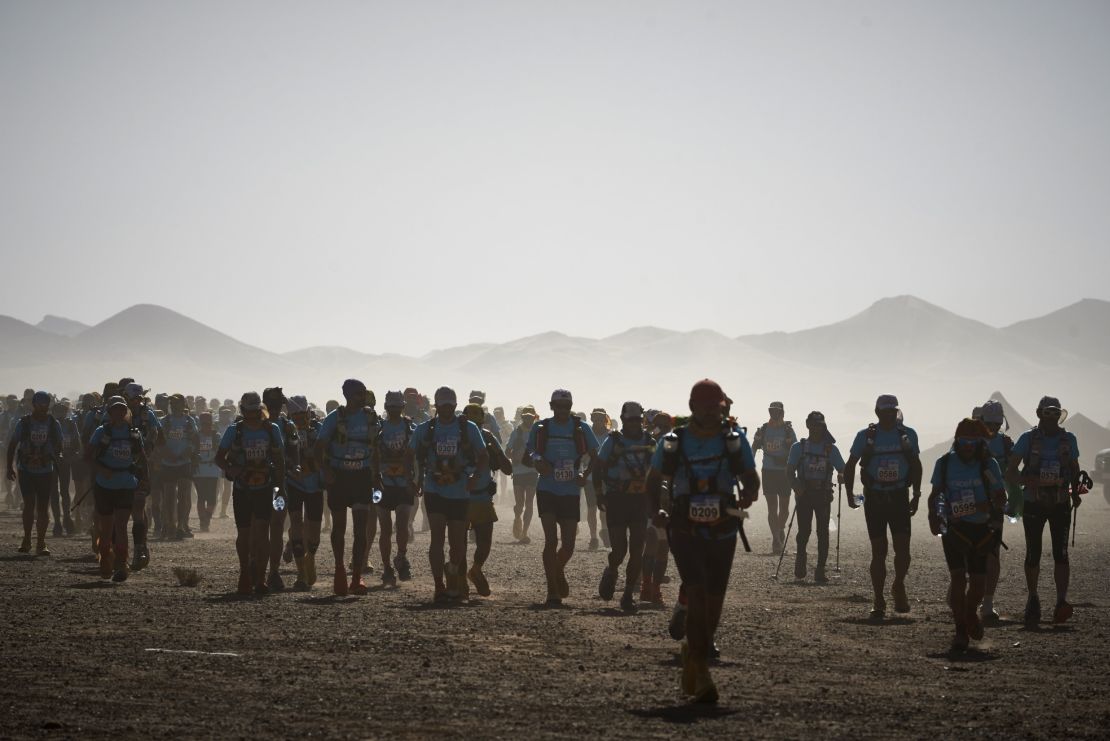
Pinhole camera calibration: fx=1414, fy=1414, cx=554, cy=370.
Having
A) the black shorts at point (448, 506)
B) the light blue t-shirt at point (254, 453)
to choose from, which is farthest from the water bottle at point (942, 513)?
the light blue t-shirt at point (254, 453)

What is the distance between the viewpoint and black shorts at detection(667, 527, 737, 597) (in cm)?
956

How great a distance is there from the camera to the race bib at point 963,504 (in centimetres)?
1232

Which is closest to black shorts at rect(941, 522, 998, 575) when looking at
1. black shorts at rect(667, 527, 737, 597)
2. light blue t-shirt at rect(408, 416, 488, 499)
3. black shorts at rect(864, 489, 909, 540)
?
black shorts at rect(864, 489, 909, 540)

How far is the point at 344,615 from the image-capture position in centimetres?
1340

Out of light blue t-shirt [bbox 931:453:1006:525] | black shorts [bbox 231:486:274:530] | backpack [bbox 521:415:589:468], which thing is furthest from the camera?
backpack [bbox 521:415:589:468]

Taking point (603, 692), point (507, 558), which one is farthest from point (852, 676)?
point (507, 558)

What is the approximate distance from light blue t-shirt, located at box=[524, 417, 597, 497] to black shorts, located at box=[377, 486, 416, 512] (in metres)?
1.80

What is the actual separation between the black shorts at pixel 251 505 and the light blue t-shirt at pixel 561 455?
2.81 meters

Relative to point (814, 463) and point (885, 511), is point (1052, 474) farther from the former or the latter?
point (814, 463)

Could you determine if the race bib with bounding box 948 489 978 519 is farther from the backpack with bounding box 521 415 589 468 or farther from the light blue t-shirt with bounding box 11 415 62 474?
the light blue t-shirt with bounding box 11 415 62 474

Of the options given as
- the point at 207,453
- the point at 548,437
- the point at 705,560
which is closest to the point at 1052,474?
the point at 548,437

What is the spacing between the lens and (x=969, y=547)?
12.2 meters

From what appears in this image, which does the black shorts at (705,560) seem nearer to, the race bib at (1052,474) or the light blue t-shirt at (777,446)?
the race bib at (1052,474)

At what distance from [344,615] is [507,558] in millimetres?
8838
